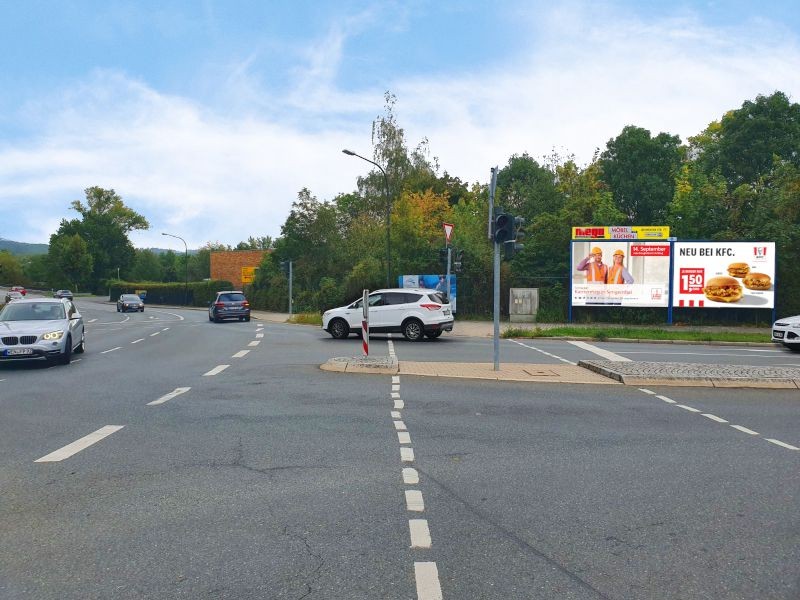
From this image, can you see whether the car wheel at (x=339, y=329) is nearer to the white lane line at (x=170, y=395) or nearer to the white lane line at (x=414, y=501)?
the white lane line at (x=170, y=395)

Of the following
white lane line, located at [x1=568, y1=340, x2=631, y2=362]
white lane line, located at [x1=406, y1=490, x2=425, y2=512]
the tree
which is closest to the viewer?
white lane line, located at [x1=406, y1=490, x2=425, y2=512]

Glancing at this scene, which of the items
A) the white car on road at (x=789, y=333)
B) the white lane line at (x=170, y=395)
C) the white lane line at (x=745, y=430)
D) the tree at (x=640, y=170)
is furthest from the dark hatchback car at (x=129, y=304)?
the white lane line at (x=745, y=430)

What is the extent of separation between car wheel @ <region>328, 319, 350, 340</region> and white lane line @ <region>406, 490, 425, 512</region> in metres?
18.1

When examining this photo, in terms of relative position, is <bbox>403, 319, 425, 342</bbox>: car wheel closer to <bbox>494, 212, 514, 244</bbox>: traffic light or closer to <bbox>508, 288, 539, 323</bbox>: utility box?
<bbox>494, 212, 514, 244</bbox>: traffic light

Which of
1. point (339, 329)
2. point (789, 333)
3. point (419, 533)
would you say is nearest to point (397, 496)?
point (419, 533)

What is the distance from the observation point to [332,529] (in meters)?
4.53

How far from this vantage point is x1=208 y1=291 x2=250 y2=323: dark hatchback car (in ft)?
129

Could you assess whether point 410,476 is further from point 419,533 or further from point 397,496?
point 419,533

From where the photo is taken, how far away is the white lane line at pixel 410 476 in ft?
18.6

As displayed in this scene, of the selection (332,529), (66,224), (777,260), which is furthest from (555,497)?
(66,224)

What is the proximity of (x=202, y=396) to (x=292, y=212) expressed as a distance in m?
38.2

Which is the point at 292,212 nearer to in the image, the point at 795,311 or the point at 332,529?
the point at 795,311

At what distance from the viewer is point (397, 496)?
17.3 ft

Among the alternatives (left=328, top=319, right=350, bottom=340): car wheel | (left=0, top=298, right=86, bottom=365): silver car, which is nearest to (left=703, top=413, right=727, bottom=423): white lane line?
(left=0, top=298, right=86, bottom=365): silver car
